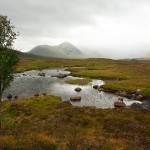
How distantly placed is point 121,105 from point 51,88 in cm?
3763

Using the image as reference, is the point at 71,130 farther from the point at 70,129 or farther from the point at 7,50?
the point at 7,50

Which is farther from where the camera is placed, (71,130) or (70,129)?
(70,129)

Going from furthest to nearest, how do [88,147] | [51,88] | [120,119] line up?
[51,88]
[120,119]
[88,147]

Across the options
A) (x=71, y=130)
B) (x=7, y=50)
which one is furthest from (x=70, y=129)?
(x=7, y=50)

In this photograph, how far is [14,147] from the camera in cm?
1769

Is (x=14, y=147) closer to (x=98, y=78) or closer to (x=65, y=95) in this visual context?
(x=65, y=95)

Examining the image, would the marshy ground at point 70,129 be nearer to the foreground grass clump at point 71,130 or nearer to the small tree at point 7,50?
the foreground grass clump at point 71,130

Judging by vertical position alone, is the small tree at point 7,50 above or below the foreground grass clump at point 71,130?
above

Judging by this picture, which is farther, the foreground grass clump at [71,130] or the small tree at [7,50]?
the small tree at [7,50]

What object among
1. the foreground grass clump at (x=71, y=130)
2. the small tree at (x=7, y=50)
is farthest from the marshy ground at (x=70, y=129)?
the small tree at (x=7, y=50)

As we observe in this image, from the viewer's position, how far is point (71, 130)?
103ft

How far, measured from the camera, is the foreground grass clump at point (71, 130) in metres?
20.2

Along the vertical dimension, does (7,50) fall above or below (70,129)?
above

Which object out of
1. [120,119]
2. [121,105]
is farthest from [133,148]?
[121,105]
